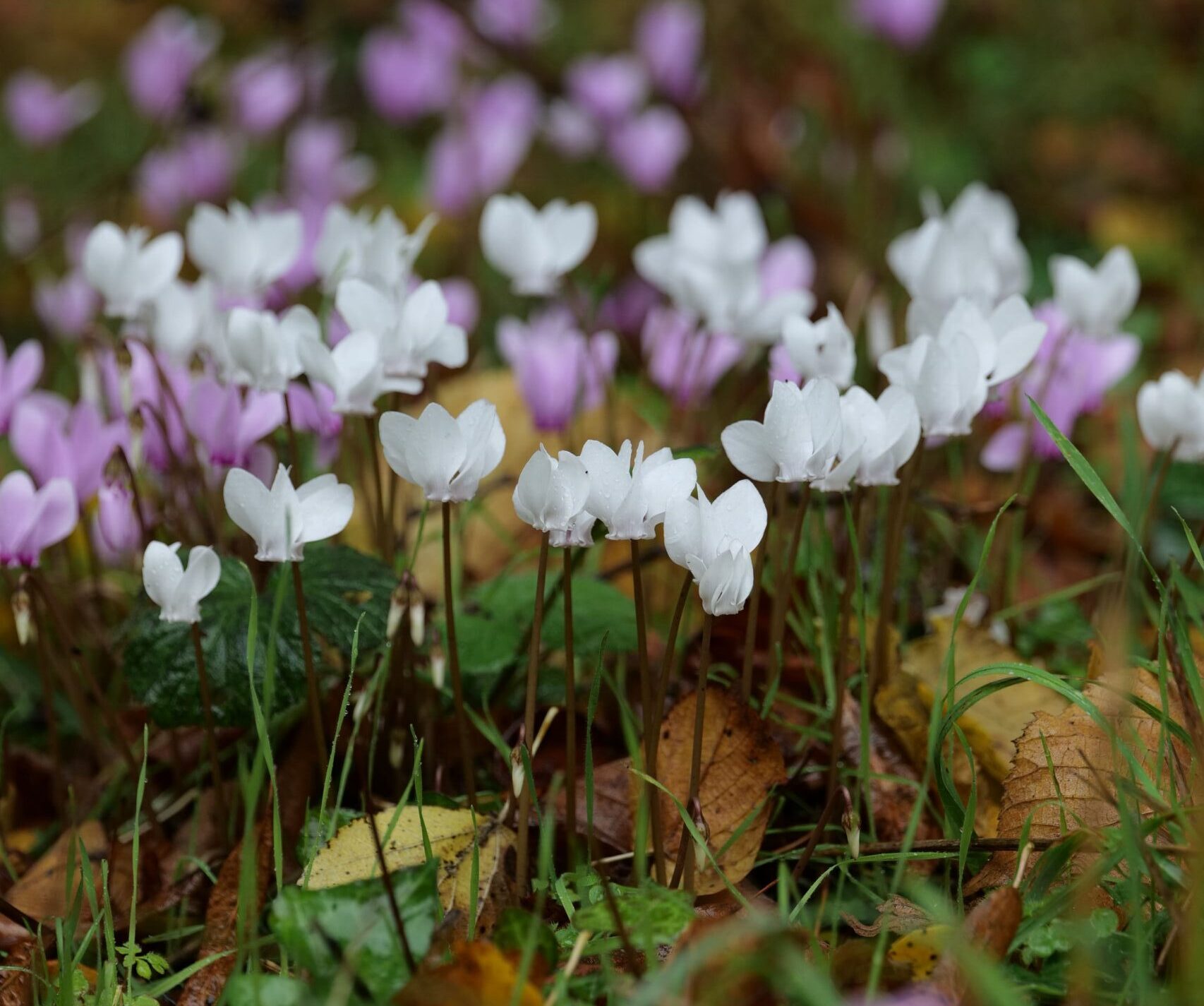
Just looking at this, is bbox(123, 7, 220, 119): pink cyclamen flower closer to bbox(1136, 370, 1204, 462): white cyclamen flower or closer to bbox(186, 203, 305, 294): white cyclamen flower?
bbox(186, 203, 305, 294): white cyclamen flower

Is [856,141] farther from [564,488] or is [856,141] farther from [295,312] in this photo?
[564,488]

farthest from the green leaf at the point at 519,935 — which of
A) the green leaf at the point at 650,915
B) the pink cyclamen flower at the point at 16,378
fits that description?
the pink cyclamen flower at the point at 16,378

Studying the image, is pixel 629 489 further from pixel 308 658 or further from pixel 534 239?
pixel 534 239

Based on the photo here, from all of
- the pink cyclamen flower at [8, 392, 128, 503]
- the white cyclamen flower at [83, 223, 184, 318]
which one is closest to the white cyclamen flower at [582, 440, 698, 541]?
the pink cyclamen flower at [8, 392, 128, 503]

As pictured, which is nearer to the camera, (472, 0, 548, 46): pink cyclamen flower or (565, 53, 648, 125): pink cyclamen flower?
(565, 53, 648, 125): pink cyclamen flower

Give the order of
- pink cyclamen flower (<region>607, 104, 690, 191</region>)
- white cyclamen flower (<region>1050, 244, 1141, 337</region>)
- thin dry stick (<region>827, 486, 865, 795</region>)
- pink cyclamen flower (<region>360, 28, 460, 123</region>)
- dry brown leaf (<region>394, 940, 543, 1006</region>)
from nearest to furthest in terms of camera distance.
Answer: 1. dry brown leaf (<region>394, 940, 543, 1006</region>)
2. thin dry stick (<region>827, 486, 865, 795</region>)
3. white cyclamen flower (<region>1050, 244, 1141, 337</region>)
4. pink cyclamen flower (<region>607, 104, 690, 191</region>)
5. pink cyclamen flower (<region>360, 28, 460, 123</region>)

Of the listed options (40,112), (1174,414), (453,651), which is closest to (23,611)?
(453,651)

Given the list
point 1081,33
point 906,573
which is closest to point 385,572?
point 906,573

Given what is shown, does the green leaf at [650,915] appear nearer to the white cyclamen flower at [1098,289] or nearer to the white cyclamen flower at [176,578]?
the white cyclamen flower at [176,578]
